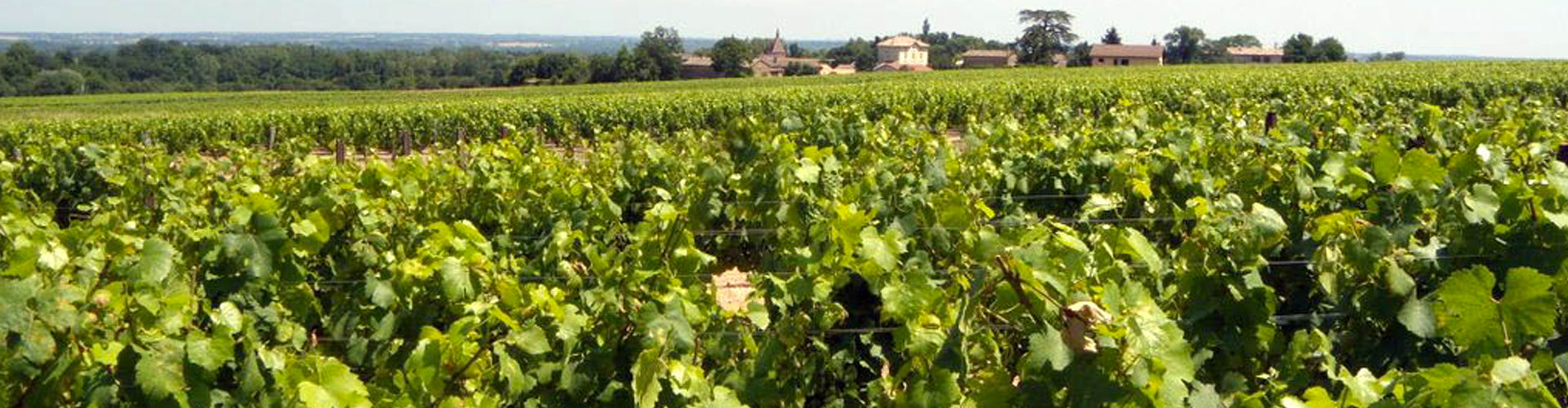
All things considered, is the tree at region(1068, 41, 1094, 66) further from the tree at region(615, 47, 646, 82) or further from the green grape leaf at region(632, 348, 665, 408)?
the green grape leaf at region(632, 348, 665, 408)

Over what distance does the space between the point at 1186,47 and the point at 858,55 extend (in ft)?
115

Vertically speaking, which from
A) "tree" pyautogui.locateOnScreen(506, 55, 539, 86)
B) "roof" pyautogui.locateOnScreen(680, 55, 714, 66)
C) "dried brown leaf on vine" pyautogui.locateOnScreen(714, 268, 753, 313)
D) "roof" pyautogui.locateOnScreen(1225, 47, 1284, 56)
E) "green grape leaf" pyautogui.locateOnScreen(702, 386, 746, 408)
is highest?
"roof" pyautogui.locateOnScreen(1225, 47, 1284, 56)

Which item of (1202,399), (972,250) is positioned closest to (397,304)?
(972,250)

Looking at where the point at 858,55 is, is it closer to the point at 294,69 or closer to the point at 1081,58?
the point at 1081,58

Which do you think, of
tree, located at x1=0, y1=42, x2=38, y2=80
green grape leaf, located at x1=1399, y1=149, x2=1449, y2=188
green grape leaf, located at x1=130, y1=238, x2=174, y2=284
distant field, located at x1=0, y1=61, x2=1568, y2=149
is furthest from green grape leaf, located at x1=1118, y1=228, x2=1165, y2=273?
tree, located at x1=0, y1=42, x2=38, y2=80

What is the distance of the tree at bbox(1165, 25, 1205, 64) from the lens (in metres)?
116

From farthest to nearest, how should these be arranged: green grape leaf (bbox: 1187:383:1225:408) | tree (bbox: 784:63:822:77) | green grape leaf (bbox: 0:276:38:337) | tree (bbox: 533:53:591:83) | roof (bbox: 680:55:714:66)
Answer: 1. roof (bbox: 680:55:714:66)
2. tree (bbox: 784:63:822:77)
3. tree (bbox: 533:53:591:83)
4. green grape leaf (bbox: 1187:383:1225:408)
5. green grape leaf (bbox: 0:276:38:337)

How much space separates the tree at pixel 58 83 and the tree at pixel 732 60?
48178mm

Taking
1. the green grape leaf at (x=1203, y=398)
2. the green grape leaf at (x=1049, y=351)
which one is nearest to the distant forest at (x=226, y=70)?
the green grape leaf at (x=1203, y=398)

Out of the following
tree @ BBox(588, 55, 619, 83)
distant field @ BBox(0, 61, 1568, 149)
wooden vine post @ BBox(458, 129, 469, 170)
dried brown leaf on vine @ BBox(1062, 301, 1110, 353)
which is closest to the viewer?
dried brown leaf on vine @ BBox(1062, 301, 1110, 353)

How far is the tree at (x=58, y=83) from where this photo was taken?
8312 cm

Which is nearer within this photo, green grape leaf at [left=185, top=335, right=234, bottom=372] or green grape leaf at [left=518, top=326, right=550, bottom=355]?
green grape leaf at [left=185, top=335, right=234, bottom=372]

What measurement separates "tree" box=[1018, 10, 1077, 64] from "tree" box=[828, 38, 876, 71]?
1602 cm

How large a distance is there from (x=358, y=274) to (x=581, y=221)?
91 centimetres
